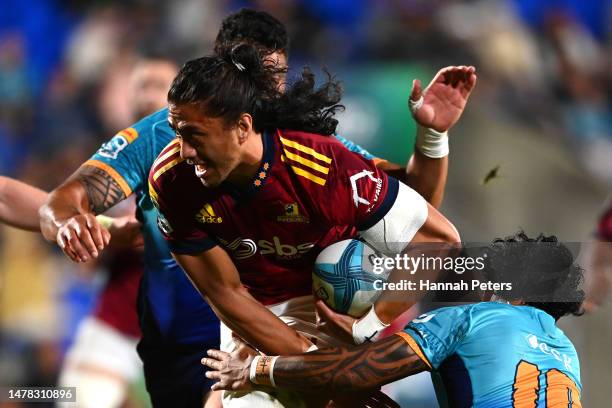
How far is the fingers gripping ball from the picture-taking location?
3.18 m

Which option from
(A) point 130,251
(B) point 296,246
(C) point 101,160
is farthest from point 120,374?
(B) point 296,246

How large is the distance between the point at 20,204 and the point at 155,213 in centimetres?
59

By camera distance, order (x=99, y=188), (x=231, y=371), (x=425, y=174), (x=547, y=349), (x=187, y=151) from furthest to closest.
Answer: (x=425, y=174) → (x=99, y=188) → (x=231, y=371) → (x=547, y=349) → (x=187, y=151)

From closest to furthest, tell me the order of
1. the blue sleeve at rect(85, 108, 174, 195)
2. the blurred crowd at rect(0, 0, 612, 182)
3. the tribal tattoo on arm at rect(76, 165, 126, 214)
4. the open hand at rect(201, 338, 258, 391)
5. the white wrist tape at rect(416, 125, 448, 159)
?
the open hand at rect(201, 338, 258, 391) < the tribal tattoo on arm at rect(76, 165, 126, 214) < the blue sleeve at rect(85, 108, 174, 195) < the white wrist tape at rect(416, 125, 448, 159) < the blurred crowd at rect(0, 0, 612, 182)

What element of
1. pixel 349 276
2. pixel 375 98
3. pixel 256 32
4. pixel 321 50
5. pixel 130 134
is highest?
pixel 321 50

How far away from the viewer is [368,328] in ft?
10.5

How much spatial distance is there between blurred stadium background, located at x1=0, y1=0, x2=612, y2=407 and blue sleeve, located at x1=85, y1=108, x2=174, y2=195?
224 cm

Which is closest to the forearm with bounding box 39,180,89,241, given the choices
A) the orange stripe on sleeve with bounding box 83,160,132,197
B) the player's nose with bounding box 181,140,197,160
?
the orange stripe on sleeve with bounding box 83,160,132,197

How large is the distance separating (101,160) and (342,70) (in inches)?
133

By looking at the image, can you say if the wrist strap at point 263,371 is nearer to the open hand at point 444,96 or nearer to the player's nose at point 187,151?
the player's nose at point 187,151

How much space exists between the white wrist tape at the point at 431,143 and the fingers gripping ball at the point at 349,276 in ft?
2.20

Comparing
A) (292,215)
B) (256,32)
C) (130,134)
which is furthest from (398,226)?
(130,134)

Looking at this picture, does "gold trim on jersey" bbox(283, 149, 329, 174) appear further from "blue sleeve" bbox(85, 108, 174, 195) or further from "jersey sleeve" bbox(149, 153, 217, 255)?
"blue sleeve" bbox(85, 108, 174, 195)

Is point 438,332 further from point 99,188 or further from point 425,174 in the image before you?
point 99,188
